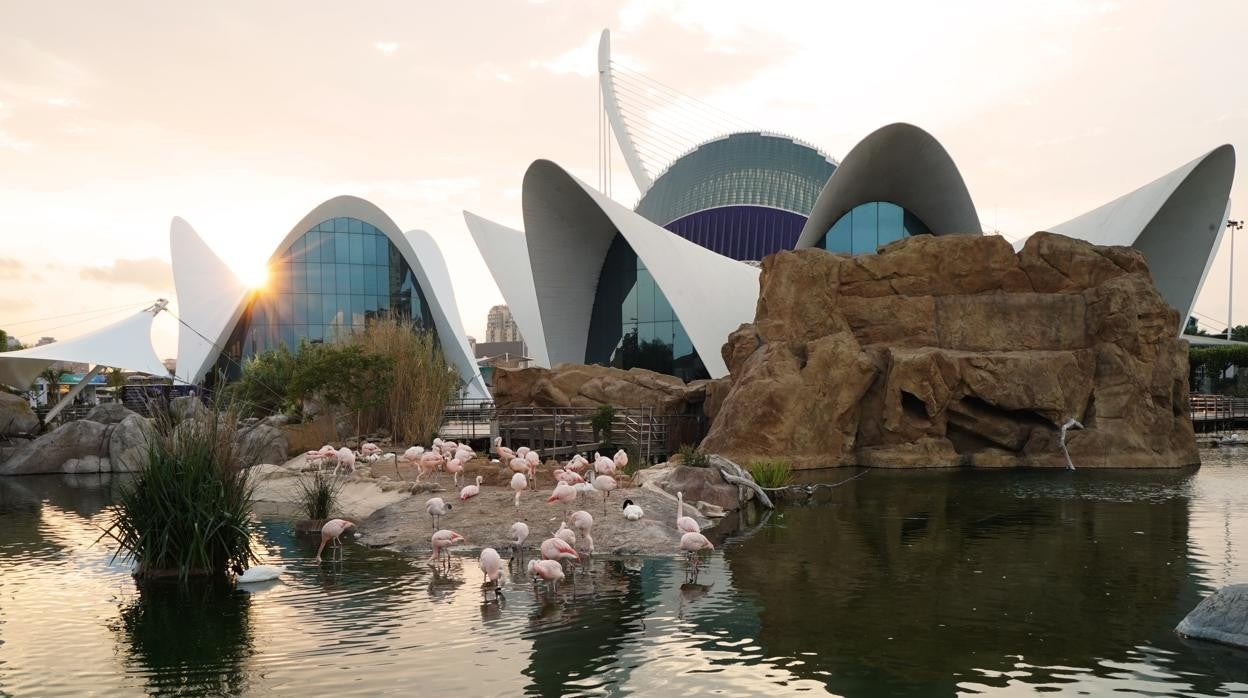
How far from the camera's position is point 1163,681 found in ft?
22.1

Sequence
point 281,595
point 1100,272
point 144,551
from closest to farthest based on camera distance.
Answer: point 281,595 → point 144,551 → point 1100,272

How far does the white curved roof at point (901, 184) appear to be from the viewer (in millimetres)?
32500

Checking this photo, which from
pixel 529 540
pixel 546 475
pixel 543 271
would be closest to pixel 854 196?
pixel 543 271

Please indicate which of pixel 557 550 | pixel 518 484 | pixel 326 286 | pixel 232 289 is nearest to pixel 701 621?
pixel 557 550

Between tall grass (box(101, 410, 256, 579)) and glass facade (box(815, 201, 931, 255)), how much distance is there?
→ 27.9 meters

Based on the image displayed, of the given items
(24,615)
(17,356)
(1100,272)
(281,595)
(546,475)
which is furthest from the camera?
(17,356)

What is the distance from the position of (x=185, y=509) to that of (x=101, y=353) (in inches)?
1155

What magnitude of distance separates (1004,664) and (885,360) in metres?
15.8

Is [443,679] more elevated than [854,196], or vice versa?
[854,196]

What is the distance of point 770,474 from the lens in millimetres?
16781

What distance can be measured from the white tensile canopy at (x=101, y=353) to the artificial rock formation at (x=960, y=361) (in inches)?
907

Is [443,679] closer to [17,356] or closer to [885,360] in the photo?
[885,360]

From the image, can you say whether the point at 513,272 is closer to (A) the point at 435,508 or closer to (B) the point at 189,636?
(A) the point at 435,508

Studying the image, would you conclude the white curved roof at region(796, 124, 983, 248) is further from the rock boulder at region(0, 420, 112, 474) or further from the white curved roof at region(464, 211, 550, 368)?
the rock boulder at region(0, 420, 112, 474)
